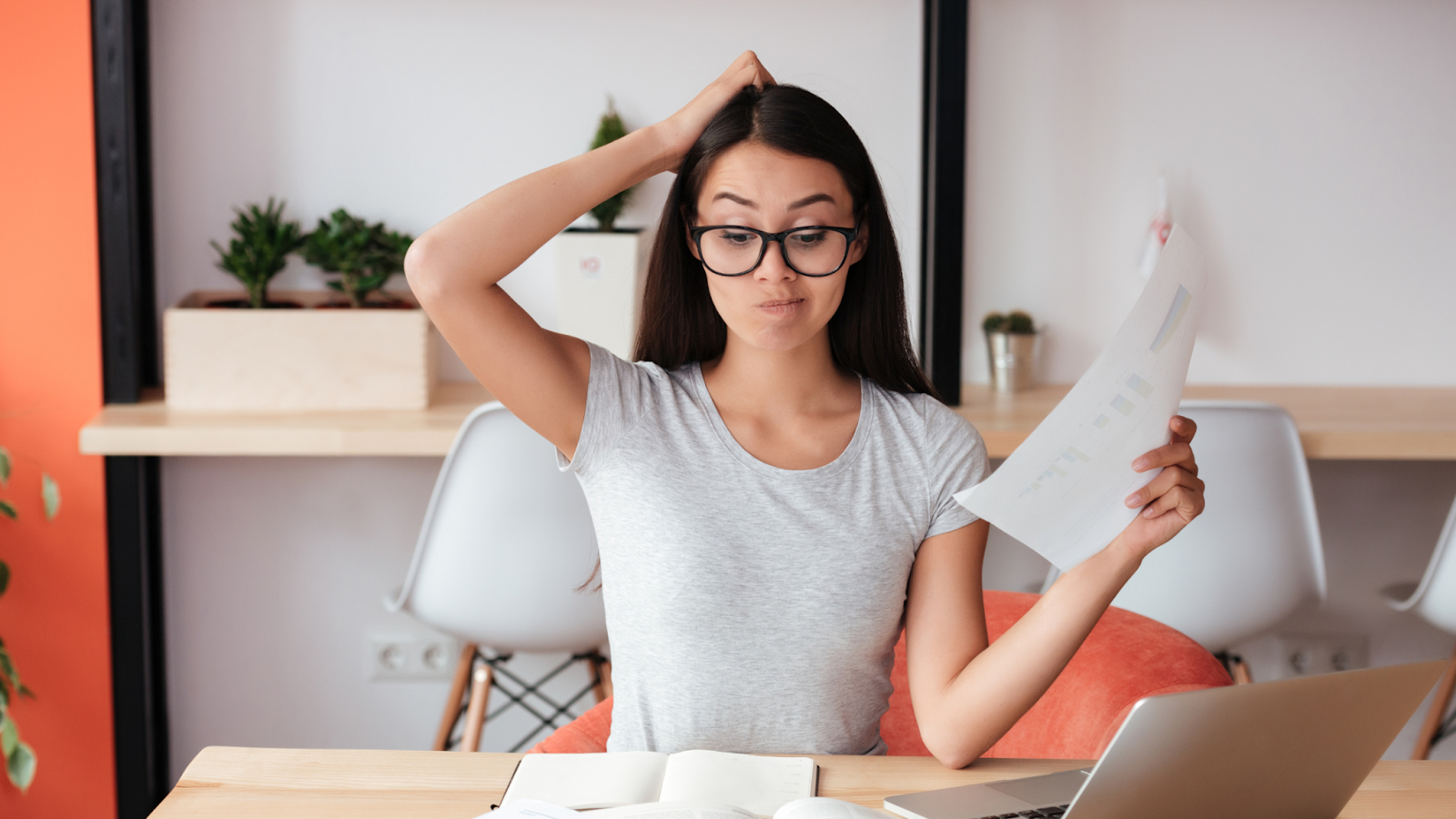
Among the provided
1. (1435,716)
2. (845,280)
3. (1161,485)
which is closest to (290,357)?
(845,280)

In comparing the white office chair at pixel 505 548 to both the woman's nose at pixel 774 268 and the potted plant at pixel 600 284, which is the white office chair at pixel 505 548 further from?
the woman's nose at pixel 774 268

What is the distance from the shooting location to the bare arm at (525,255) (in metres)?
0.93

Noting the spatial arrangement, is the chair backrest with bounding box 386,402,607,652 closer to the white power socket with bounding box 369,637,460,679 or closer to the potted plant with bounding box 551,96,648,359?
the potted plant with bounding box 551,96,648,359

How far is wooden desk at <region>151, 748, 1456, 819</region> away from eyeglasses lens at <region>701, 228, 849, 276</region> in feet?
1.34

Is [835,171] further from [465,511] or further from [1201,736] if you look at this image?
[465,511]

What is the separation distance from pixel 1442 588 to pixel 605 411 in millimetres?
1428

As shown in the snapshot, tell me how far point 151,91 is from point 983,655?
1901 millimetres

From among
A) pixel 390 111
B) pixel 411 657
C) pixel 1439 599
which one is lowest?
pixel 411 657

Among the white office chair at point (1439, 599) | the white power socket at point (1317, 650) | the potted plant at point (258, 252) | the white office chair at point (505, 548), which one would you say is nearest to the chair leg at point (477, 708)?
the white office chair at point (505, 548)

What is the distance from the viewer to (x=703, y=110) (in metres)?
1.00

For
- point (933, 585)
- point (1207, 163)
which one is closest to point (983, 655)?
point (933, 585)

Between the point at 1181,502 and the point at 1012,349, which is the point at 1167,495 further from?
the point at 1012,349

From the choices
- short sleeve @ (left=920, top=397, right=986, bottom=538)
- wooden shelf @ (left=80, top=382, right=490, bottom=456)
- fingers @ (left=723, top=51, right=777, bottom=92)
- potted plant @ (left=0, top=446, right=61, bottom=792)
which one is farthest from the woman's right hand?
potted plant @ (left=0, top=446, right=61, bottom=792)

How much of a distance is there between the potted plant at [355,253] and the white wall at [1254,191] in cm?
110
